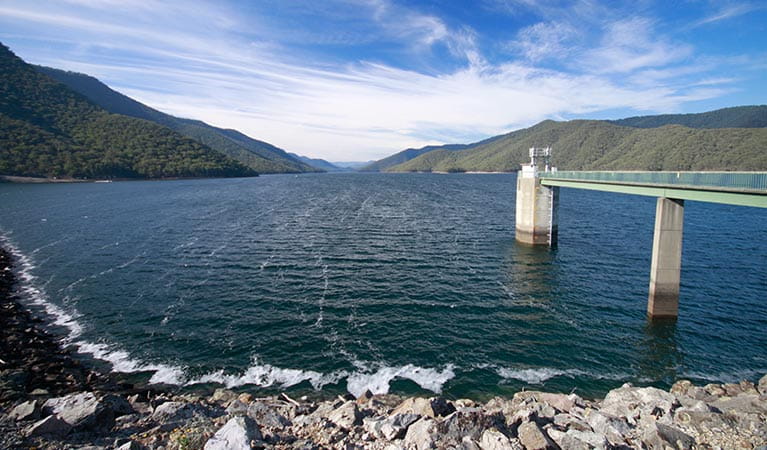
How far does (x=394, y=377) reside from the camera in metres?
17.9

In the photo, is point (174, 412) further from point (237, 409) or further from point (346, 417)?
point (346, 417)

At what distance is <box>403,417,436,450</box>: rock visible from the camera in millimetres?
9609

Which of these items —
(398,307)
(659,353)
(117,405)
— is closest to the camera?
(117,405)

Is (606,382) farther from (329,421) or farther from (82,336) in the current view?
(82,336)

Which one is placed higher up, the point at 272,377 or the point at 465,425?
the point at 465,425

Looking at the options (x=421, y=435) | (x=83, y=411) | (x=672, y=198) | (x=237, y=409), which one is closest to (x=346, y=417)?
(x=421, y=435)

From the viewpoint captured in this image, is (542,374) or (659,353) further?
(659,353)

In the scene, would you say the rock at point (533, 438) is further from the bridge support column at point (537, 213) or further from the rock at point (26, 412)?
the bridge support column at point (537, 213)

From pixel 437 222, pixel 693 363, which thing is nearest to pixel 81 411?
pixel 693 363

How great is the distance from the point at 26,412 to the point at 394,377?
1383 cm

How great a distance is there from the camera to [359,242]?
4462 centimetres

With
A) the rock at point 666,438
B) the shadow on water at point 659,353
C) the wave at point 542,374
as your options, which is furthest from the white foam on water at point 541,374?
the rock at point 666,438

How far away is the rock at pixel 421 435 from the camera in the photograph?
9609mm

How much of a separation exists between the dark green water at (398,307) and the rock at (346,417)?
15.2 ft
